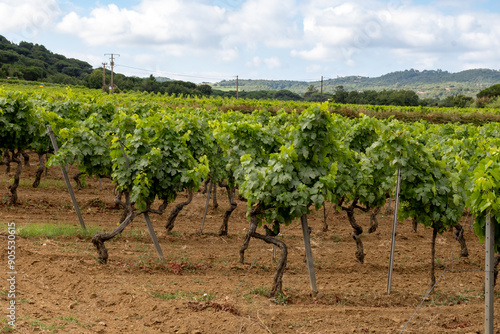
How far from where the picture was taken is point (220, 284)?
23.0 ft

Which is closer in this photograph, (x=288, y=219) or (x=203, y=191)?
(x=288, y=219)

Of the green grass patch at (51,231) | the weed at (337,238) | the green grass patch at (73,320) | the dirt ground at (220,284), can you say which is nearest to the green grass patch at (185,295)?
the dirt ground at (220,284)

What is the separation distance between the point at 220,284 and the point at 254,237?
0.98 metres

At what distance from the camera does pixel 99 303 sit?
592 cm

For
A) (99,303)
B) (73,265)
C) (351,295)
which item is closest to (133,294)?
(99,303)

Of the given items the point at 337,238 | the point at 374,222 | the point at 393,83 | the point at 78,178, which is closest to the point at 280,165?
the point at 374,222

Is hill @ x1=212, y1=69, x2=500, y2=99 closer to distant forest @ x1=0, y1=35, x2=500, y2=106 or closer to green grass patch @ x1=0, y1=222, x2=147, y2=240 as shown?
distant forest @ x1=0, y1=35, x2=500, y2=106

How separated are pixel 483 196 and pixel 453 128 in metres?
12.0

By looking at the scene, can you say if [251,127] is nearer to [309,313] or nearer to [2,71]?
[309,313]

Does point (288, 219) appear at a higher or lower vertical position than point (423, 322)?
higher

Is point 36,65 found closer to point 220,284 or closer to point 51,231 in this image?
point 51,231

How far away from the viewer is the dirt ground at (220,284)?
17.5ft

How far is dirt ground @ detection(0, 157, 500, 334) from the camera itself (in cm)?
534

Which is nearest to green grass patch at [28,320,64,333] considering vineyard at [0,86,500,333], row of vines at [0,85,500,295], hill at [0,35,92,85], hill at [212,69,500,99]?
vineyard at [0,86,500,333]
